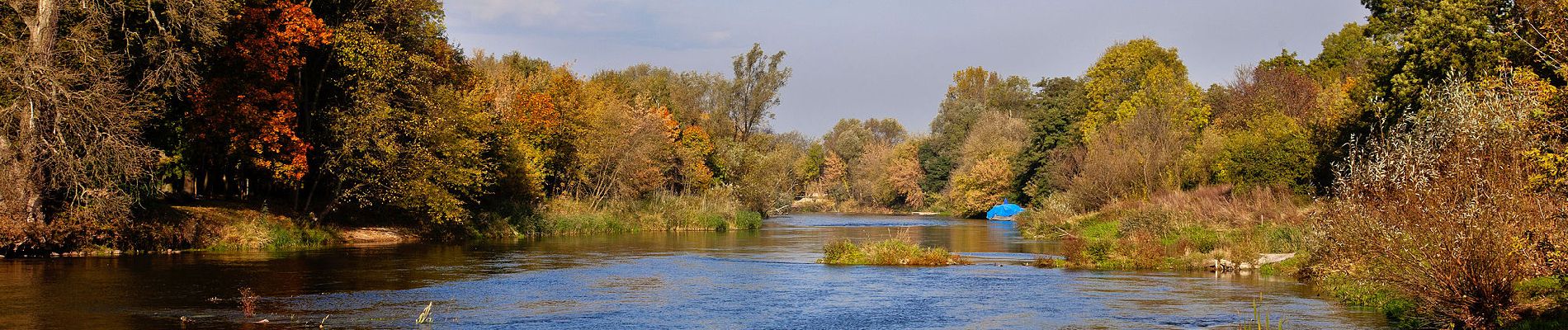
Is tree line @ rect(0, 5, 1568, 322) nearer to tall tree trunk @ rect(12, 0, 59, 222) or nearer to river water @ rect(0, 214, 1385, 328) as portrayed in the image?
tall tree trunk @ rect(12, 0, 59, 222)

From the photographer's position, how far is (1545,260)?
16656mm

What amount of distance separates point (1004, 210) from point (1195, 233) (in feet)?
172

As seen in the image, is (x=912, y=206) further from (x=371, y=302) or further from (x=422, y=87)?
(x=371, y=302)

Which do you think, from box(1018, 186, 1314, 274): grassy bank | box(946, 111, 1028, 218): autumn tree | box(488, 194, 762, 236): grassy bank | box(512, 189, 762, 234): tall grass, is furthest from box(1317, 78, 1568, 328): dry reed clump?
box(946, 111, 1028, 218): autumn tree

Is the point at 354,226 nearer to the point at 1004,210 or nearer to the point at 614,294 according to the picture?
the point at 614,294

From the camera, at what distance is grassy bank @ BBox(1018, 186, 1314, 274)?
31.1 meters

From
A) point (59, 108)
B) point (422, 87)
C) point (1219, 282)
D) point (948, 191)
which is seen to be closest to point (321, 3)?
point (422, 87)

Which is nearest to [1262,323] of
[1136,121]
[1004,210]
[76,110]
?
[76,110]

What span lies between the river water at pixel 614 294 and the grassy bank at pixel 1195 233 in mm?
1426

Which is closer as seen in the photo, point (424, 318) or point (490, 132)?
point (424, 318)

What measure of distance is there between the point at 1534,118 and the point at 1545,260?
7.68 feet

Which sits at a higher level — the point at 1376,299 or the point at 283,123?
the point at 283,123

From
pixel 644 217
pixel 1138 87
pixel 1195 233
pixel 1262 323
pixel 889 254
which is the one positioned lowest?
pixel 1262 323

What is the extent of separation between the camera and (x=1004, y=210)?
88812 millimetres
